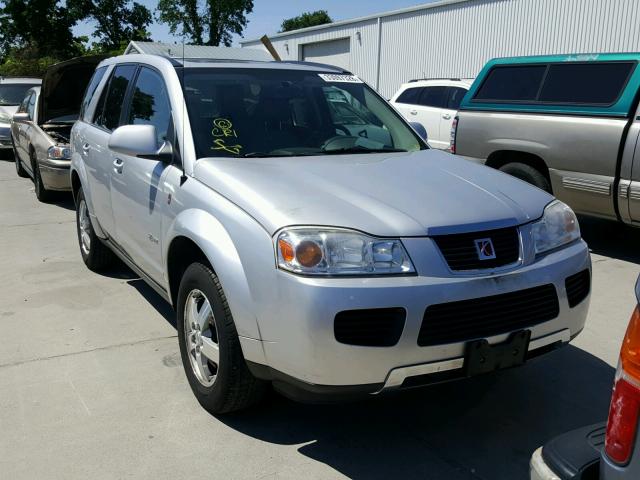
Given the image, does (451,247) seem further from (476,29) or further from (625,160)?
(476,29)

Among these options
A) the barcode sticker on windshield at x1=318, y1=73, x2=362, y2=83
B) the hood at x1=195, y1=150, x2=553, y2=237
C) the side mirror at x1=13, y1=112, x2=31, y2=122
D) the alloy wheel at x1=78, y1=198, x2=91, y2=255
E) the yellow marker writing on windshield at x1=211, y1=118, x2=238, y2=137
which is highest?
the barcode sticker on windshield at x1=318, y1=73, x2=362, y2=83

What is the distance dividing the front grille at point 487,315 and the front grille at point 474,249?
5.7 inches

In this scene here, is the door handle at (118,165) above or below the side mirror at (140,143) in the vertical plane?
below

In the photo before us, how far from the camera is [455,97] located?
11.0 metres

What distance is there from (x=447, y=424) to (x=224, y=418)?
3.71 feet

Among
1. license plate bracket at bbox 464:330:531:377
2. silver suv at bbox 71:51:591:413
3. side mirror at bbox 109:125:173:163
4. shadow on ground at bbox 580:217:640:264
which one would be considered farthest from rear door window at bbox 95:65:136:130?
shadow on ground at bbox 580:217:640:264

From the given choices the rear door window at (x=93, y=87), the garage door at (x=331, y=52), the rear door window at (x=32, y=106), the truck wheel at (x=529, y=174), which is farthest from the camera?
the garage door at (x=331, y=52)

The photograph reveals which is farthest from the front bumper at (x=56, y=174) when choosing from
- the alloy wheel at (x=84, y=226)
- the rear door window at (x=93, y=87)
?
the rear door window at (x=93, y=87)

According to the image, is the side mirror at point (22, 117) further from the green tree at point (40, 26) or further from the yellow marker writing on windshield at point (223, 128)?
the green tree at point (40, 26)

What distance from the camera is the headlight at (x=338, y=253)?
2637mm

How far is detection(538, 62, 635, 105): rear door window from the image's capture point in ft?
21.5

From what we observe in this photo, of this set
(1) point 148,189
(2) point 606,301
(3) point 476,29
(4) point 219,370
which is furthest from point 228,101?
(3) point 476,29

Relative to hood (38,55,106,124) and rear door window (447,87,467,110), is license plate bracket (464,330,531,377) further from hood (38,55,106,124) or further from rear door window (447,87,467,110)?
rear door window (447,87,467,110)

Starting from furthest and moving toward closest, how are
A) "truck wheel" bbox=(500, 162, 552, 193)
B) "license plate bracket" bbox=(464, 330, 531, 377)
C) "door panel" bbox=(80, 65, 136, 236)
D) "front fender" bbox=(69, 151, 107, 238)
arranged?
"truck wheel" bbox=(500, 162, 552, 193), "front fender" bbox=(69, 151, 107, 238), "door panel" bbox=(80, 65, 136, 236), "license plate bracket" bbox=(464, 330, 531, 377)
